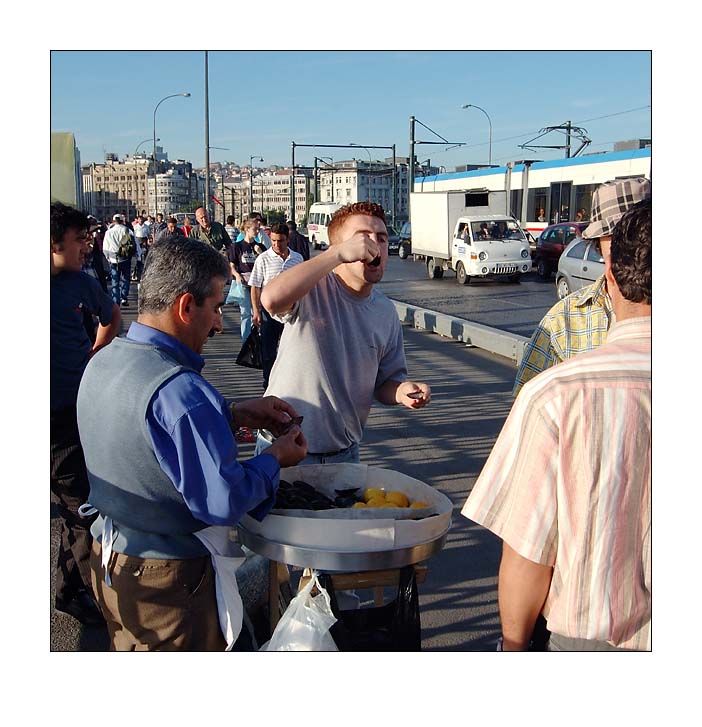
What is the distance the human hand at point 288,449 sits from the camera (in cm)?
255

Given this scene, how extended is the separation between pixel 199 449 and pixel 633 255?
3.93 feet

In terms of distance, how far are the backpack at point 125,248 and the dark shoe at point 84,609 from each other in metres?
14.0

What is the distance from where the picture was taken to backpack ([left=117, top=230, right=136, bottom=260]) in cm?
1722

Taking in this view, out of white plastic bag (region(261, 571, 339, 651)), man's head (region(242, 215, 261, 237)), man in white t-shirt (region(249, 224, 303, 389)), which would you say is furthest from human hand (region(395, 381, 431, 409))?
man's head (region(242, 215, 261, 237))

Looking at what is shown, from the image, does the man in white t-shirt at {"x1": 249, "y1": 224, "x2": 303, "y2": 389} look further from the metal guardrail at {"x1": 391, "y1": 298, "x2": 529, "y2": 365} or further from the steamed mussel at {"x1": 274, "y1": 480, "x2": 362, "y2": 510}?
the steamed mussel at {"x1": 274, "y1": 480, "x2": 362, "y2": 510}

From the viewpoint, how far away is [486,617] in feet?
13.7

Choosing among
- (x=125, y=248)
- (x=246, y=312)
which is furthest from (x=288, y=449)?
(x=125, y=248)

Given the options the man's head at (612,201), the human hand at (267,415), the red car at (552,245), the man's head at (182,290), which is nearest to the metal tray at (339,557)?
the human hand at (267,415)

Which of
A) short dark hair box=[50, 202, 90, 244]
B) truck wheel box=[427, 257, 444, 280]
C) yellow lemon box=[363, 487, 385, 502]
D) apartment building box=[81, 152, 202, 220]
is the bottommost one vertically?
yellow lemon box=[363, 487, 385, 502]

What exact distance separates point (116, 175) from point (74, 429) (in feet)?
181

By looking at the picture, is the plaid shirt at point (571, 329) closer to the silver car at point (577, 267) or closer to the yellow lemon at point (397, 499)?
the yellow lemon at point (397, 499)

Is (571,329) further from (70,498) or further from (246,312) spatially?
(246,312)

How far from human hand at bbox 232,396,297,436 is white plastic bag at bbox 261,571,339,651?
59 centimetres

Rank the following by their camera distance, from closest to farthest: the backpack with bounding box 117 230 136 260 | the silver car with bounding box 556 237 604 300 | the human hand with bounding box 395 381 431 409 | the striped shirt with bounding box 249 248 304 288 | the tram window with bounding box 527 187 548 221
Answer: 1. the human hand with bounding box 395 381 431 409
2. the striped shirt with bounding box 249 248 304 288
3. the silver car with bounding box 556 237 604 300
4. the backpack with bounding box 117 230 136 260
5. the tram window with bounding box 527 187 548 221
